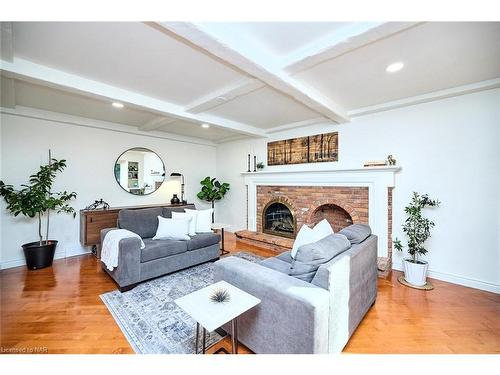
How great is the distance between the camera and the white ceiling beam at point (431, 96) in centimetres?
242

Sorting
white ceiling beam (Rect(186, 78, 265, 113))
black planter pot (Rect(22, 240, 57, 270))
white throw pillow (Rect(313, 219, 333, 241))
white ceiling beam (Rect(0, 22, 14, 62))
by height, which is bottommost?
black planter pot (Rect(22, 240, 57, 270))

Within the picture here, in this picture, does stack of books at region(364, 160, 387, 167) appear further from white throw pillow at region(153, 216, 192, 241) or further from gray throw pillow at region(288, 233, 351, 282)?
white throw pillow at region(153, 216, 192, 241)

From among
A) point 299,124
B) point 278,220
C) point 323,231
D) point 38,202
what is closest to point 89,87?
point 38,202

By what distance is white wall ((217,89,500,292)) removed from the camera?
2.51 metres

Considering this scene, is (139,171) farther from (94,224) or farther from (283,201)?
(283,201)

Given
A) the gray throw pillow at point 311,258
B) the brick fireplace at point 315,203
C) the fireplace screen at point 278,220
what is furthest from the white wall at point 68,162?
the gray throw pillow at point 311,258

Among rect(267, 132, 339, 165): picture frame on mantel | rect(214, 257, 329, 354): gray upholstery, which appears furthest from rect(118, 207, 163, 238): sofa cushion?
rect(267, 132, 339, 165): picture frame on mantel

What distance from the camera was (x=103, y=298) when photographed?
232cm

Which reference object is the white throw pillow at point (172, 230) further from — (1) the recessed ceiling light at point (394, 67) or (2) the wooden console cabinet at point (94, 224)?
(1) the recessed ceiling light at point (394, 67)

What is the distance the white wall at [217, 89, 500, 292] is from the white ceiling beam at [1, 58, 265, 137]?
2.94 m

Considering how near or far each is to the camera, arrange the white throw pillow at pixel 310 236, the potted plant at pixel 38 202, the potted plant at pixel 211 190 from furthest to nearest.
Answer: the potted plant at pixel 211 190 → the potted plant at pixel 38 202 → the white throw pillow at pixel 310 236

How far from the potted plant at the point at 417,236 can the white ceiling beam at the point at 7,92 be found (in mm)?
5002

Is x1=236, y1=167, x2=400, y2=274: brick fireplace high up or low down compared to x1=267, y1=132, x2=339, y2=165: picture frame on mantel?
down
